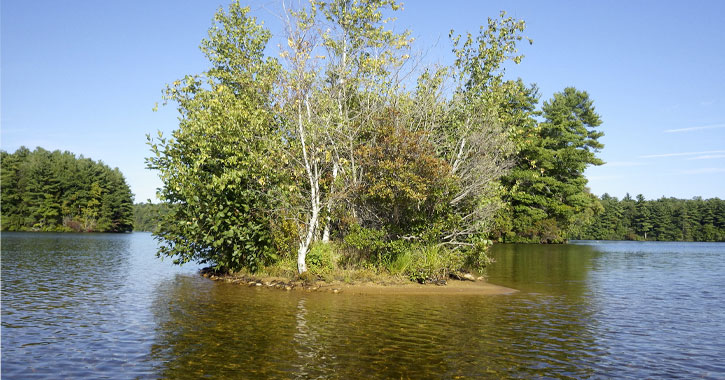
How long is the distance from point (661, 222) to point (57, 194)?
15947 cm

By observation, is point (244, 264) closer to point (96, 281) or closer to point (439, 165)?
point (96, 281)

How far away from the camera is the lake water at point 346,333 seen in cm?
1020

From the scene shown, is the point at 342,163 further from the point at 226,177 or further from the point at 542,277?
the point at 542,277

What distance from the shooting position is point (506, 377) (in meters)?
9.75

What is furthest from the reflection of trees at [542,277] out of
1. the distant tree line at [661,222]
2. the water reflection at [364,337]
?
the distant tree line at [661,222]

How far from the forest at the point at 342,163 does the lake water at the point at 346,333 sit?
3464mm

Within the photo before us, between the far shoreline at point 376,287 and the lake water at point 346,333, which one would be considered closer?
the lake water at point 346,333

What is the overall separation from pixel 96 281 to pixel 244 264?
23.2 ft

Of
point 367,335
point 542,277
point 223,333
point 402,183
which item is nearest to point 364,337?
point 367,335

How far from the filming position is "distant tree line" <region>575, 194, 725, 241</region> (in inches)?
5664

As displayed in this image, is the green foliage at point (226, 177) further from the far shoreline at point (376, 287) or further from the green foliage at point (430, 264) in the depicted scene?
the green foliage at point (430, 264)

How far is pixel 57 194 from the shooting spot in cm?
10644

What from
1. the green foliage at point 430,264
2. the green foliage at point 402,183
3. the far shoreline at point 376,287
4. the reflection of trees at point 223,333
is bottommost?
the reflection of trees at point 223,333

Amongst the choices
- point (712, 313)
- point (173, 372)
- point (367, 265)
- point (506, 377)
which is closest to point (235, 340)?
point (173, 372)
